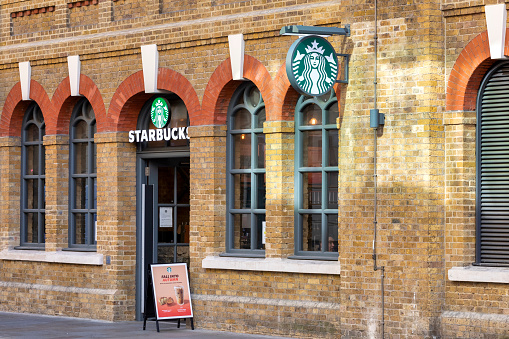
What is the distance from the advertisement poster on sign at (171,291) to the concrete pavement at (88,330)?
11.0 inches

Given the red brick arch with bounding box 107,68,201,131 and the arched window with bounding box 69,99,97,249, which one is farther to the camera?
the arched window with bounding box 69,99,97,249

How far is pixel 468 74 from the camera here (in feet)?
42.1

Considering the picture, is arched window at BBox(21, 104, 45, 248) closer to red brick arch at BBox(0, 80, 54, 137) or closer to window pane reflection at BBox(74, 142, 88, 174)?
red brick arch at BBox(0, 80, 54, 137)

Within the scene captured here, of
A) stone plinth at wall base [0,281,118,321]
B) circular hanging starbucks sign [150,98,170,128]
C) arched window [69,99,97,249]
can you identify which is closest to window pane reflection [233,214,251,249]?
circular hanging starbucks sign [150,98,170,128]

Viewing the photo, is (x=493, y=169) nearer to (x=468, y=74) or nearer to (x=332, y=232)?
(x=468, y=74)

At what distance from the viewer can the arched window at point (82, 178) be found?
1781 centimetres

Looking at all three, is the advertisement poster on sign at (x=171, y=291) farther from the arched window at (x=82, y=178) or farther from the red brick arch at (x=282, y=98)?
the red brick arch at (x=282, y=98)

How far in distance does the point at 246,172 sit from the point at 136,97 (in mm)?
2521

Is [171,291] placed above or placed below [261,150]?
below

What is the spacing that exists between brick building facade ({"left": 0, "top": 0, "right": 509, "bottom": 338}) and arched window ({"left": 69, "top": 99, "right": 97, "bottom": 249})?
0.10 feet

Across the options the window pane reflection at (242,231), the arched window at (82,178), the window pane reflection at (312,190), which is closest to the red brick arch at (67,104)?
the arched window at (82,178)

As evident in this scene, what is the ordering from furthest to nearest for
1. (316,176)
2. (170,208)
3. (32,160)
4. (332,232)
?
(32,160)
(170,208)
(316,176)
(332,232)

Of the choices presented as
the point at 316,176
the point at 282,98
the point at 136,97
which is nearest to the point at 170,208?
the point at 136,97

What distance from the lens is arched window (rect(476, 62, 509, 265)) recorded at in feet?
41.9
